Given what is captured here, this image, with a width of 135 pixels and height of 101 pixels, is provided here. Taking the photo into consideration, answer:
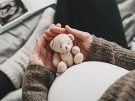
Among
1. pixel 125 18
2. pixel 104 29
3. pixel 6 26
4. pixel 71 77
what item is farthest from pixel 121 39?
pixel 6 26

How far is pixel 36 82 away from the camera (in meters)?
0.96

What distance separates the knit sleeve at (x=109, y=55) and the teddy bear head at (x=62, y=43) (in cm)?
8

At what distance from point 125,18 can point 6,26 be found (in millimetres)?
518

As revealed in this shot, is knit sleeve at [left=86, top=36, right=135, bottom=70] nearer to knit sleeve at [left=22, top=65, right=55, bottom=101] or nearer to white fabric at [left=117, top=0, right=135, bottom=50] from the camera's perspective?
knit sleeve at [left=22, top=65, right=55, bottom=101]

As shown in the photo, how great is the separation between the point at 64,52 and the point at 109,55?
0.15 meters

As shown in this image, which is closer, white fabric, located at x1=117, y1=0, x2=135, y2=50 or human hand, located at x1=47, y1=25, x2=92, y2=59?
human hand, located at x1=47, y1=25, x2=92, y2=59

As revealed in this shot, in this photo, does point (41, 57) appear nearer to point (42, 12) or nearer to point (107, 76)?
Result: point (107, 76)

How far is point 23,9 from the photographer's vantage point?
4.09 ft

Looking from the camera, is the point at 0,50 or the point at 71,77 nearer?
the point at 71,77

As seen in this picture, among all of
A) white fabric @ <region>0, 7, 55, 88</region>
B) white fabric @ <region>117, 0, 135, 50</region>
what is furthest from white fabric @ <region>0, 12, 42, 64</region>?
white fabric @ <region>117, 0, 135, 50</region>

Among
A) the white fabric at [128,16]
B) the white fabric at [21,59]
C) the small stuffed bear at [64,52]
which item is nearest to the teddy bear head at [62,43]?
the small stuffed bear at [64,52]

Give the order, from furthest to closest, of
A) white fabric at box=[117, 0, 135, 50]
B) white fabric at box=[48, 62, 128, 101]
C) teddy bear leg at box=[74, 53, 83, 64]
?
white fabric at box=[117, 0, 135, 50] → teddy bear leg at box=[74, 53, 83, 64] → white fabric at box=[48, 62, 128, 101]

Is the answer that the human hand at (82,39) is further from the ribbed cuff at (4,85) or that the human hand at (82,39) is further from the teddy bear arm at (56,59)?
the ribbed cuff at (4,85)

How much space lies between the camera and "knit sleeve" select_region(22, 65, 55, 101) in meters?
0.93
